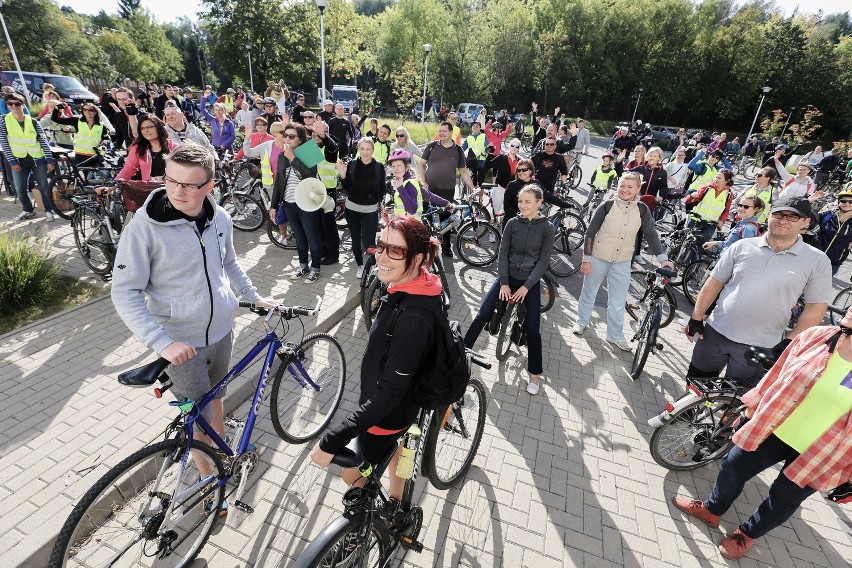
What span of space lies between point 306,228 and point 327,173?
3.28ft

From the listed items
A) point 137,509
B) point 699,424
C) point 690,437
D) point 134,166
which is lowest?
point 690,437

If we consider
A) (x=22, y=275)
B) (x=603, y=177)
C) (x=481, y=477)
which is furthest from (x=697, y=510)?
(x=603, y=177)

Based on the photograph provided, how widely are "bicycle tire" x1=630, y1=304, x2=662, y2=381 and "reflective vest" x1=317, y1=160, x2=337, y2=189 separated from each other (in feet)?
15.4

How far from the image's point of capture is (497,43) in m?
40.5

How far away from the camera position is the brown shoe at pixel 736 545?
2889mm

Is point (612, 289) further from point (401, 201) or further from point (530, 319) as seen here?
point (401, 201)

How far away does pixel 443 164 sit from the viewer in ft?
23.9

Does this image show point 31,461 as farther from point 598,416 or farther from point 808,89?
point 808,89

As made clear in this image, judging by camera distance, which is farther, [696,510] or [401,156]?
[401,156]

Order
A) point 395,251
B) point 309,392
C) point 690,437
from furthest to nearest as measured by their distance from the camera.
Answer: point 309,392 → point 690,437 → point 395,251

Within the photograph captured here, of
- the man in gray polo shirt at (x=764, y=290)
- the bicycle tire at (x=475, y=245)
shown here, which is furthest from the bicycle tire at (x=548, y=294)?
the man in gray polo shirt at (x=764, y=290)

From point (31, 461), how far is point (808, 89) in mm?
56876

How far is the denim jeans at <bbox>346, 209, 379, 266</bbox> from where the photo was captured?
606 cm

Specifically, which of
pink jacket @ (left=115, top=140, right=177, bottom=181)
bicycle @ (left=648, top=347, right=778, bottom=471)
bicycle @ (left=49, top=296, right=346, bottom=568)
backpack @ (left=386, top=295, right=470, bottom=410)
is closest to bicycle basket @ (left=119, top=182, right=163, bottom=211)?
pink jacket @ (left=115, top=140, right=177, bottom=181)
